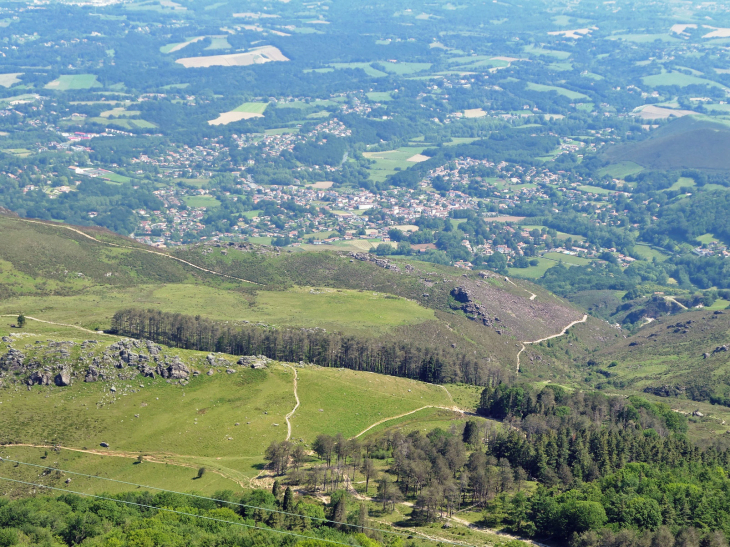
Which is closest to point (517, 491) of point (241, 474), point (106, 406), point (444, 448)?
point (444, 448)

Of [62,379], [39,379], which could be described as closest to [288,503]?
[62,379]

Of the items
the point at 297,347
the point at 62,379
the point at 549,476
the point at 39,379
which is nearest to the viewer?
the point at 549,476

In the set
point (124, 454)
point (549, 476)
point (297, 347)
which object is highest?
point (124, 454)

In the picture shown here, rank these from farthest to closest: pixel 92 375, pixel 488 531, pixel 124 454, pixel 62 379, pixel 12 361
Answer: pixel 92 375 → pixel 12 361 → pixel 62 379 → pixel 124 454 → pixel 488 531

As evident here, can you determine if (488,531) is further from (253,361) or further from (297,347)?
(297,347)

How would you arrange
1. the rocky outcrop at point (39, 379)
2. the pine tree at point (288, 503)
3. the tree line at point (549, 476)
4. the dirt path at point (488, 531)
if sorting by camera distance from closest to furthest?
the tree line at point (549, 476)
the dirt path at point (488, 531)
the pine tree at point (288, 503)
the rocky outcrop at point (39, 379)

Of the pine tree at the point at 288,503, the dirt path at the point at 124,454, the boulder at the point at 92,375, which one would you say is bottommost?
the dirt path at the point at 124,454

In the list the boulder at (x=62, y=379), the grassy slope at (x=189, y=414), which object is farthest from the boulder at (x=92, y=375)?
the boulder at (x=62, y=379)

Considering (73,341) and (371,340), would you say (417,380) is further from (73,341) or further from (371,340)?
(73,341)

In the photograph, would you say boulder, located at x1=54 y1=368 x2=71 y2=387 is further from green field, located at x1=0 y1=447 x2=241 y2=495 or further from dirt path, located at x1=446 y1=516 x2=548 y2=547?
dirt path, located at x1=446 y1=516 x2=548 y2=547

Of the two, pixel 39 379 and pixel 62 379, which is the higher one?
pixel 39 379

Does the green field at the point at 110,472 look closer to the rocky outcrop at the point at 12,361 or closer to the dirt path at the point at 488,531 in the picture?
the rocky outcrop at the point at 12,361

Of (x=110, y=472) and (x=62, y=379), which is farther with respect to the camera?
(x=62, y=379)
